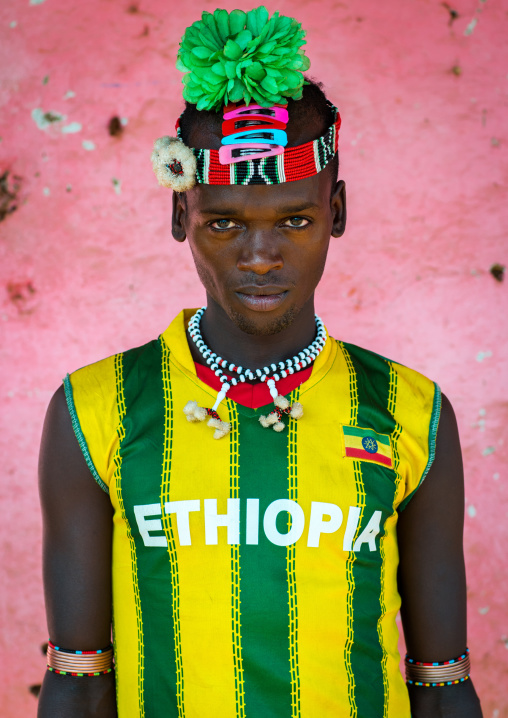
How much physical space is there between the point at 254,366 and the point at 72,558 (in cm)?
63

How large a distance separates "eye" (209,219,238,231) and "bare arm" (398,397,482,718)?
70cm

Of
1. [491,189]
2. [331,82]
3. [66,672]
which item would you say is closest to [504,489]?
[491,189]

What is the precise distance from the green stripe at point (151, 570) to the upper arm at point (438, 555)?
599mm

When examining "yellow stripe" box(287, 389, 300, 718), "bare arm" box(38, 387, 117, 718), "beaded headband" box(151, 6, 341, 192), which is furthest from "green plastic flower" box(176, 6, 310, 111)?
"yellow stripe" box(287, 389, 300, 718)

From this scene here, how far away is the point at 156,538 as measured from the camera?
1945 millimetres

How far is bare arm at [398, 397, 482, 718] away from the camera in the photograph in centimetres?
208

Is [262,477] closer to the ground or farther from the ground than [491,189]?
closer to the ground

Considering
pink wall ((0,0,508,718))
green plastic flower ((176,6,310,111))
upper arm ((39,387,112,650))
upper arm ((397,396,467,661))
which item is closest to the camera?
green plastic flower ((176,6,310,111))

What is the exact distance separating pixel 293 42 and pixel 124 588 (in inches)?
51.3

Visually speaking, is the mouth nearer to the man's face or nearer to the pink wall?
the man's face

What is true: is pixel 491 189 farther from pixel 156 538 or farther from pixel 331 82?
pixel 156 538

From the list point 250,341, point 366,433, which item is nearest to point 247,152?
point 250,341

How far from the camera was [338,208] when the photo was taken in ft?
7.03

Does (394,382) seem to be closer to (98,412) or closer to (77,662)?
(98,412)
